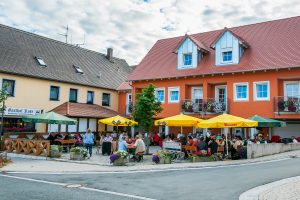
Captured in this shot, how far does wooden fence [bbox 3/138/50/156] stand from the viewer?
60.2 ft

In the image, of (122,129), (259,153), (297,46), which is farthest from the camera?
(122,129)

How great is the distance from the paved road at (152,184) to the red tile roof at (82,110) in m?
15.1

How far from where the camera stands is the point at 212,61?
26984 mm

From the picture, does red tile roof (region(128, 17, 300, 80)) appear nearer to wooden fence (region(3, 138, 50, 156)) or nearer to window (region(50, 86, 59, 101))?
window (region(50, 86, 59, 101))

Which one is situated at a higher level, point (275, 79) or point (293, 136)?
point (275, 79)

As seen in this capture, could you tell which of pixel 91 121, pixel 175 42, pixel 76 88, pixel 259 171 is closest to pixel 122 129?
pixel 91 121

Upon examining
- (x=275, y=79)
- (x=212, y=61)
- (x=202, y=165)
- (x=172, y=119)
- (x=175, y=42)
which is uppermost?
(x=175, y=42)

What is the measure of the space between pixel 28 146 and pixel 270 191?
14.7 metres

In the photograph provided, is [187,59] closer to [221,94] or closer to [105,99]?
[221,94]

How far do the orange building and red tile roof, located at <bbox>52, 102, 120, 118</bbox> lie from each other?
3633 mm

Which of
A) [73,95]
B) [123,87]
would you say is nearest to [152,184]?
[73,95]

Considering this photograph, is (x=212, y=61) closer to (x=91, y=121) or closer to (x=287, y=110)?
(x=287, y=110)

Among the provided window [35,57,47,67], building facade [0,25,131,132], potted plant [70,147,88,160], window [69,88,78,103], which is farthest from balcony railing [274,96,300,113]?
window [35,57,47,67]

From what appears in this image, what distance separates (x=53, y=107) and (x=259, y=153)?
59.5 feet
